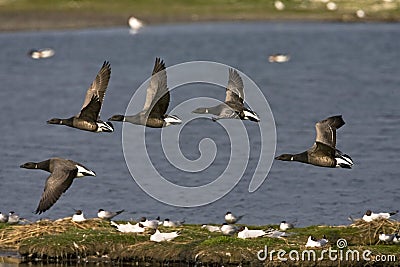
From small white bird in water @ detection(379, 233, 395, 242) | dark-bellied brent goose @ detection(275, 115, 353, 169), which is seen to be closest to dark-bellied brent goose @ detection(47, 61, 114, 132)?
dark-bellied brent goose @ detection(275, 115, 353, 169)

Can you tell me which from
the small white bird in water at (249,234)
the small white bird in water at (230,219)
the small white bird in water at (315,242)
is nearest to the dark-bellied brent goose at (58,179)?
the small white bird in water at (249,234)

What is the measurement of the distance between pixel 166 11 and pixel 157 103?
174 feet

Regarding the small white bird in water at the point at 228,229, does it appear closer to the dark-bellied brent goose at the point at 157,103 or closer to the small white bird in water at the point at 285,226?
the small white bird in water at the point at 285,226

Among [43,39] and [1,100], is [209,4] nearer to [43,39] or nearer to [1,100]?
[43,39]

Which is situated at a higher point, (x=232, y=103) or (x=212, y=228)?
(x=232, y=103)

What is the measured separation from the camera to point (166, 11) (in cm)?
7444

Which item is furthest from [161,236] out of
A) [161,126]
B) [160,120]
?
[160,120]

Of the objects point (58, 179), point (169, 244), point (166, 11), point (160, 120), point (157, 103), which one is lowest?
point (169, 244)

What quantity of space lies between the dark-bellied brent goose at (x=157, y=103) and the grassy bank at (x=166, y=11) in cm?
4910

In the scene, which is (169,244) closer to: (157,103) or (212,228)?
(212,228)

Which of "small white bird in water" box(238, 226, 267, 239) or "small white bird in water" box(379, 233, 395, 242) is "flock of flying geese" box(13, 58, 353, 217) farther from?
"small white bird in water" box(238, 226, 267, 239)

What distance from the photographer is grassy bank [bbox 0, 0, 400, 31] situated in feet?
234

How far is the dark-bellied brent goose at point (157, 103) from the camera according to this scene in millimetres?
21781

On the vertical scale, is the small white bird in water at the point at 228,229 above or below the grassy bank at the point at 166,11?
below
